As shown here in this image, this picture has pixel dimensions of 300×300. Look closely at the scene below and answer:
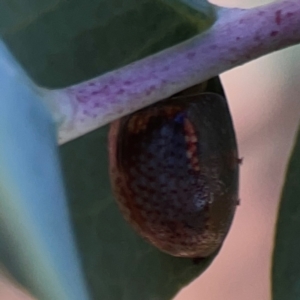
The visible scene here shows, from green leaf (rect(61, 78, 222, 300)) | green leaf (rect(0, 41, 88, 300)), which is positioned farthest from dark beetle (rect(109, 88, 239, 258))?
green leaf (rect(0, 41, 88, 300))

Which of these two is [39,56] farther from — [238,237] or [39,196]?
[238,237]

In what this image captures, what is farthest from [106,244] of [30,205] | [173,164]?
[30,205]

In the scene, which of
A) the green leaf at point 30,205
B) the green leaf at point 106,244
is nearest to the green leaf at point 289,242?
the green leaf at point 106,244

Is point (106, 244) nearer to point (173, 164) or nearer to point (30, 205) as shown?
point (173, 164)

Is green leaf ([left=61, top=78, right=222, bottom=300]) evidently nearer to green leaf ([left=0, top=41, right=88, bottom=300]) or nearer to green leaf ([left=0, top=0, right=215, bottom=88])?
green leaf ([left=0, top=0, right=215, bottom=88])

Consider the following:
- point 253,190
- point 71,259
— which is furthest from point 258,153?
point 71,259

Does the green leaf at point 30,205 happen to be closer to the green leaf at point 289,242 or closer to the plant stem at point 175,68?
the plant stem at point 175,68
